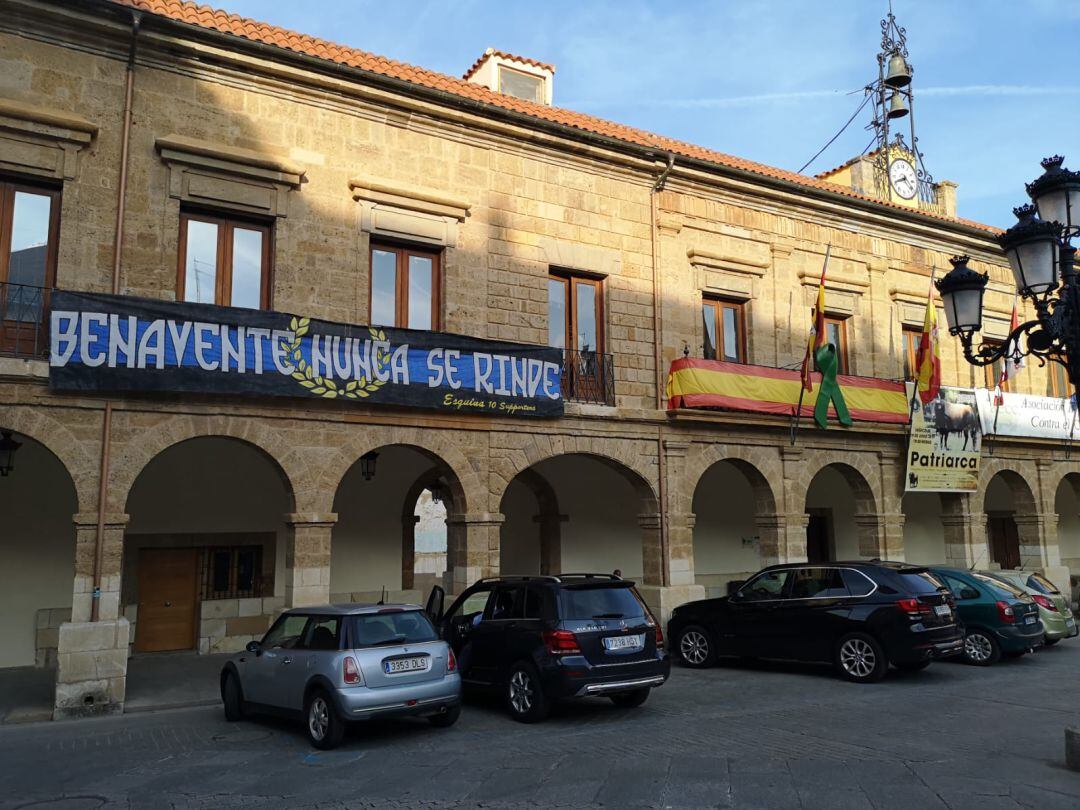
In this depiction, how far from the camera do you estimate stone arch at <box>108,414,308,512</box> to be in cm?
1111

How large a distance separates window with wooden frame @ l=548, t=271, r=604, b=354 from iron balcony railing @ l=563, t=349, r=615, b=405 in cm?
15

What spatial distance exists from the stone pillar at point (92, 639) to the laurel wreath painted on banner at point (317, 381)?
9.25ft

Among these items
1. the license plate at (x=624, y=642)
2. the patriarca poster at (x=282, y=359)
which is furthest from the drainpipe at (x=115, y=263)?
the license plate at (x=624, y=642)

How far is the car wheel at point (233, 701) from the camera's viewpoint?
9734 mm

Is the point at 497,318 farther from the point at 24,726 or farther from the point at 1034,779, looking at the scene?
the point at 1034,779

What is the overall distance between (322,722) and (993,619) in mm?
9297

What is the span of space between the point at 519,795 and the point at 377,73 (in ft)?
34.3

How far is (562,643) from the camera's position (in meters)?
9.11

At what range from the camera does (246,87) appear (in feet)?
41.7

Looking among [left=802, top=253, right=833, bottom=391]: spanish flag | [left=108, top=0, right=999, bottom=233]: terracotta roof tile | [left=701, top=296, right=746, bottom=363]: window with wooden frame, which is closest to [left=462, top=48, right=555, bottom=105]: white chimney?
[left=108, top=0, right=999, bottom=233]: terracotta roof tile

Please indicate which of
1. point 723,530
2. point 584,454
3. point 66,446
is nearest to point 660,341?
point 584,454

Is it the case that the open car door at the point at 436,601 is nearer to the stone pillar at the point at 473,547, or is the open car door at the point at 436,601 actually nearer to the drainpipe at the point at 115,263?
the stone pillar at the point at 473,547

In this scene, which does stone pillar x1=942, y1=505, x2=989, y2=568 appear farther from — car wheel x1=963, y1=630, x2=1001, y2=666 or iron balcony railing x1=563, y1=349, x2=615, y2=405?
iron balcony railing x1=563, y1=349, x2=615, y2=405

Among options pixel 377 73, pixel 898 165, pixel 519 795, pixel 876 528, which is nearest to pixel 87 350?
pixel 377 73
